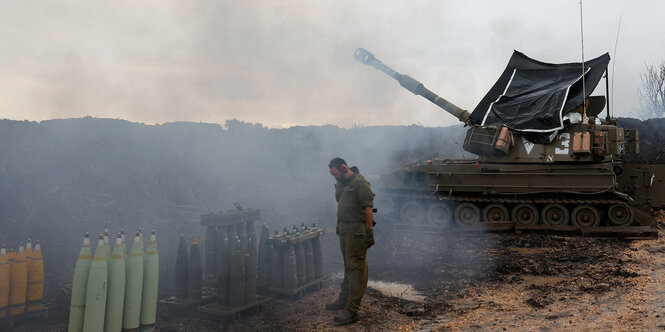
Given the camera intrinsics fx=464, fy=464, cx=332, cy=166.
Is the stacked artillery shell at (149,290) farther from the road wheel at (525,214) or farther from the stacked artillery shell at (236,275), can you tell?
the road wheel at (525,214)

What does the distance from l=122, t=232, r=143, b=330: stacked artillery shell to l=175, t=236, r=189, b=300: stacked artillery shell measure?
3.48ft

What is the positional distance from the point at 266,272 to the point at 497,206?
7874 mm

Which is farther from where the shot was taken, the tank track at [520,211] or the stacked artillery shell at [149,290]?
the tank track at [520,211]

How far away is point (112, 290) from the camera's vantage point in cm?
437

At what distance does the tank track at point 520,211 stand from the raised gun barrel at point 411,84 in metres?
2.58

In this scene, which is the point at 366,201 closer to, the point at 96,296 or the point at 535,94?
the point at 96,296

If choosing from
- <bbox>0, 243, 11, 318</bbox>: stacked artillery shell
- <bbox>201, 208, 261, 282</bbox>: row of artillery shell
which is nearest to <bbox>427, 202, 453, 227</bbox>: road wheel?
<bbox>201, 208, 261, 282</bbox>: row of artillery shell

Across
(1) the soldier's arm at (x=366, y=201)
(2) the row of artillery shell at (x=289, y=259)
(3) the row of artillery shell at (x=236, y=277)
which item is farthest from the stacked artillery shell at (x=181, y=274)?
(1) the soldier's arm at (x=366, y=201)

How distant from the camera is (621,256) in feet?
28.8

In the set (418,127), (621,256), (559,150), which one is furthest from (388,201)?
(418,127)

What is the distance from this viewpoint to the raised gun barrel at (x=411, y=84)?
527 inches

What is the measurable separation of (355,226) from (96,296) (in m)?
2.81

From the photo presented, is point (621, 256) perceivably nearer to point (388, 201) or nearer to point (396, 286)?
point (396, 286)

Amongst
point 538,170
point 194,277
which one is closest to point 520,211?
point 538,170
